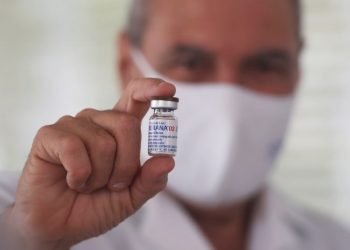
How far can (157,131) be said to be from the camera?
0.49m

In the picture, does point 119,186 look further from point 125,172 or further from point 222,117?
point 222,117

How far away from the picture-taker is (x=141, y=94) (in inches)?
20.0

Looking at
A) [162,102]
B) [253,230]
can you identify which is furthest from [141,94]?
[253,230]

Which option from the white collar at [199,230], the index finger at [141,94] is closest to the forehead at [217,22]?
the white collar at [199,230]

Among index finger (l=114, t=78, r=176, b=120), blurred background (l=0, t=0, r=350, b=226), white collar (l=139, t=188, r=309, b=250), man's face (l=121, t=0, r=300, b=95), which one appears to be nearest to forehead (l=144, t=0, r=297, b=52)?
man's face (l=121, t=0, r=300, b=95)

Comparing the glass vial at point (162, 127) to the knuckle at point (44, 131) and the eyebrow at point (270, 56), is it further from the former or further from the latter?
the eyebrow at point (270, 56)

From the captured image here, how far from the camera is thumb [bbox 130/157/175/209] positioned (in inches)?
19.7

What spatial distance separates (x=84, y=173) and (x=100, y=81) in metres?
0.68

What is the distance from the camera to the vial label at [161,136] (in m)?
0.49

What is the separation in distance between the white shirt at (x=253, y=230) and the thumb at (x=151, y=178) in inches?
5.6

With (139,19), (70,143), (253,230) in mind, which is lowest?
(253,230)

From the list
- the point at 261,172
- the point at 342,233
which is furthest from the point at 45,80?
the point at 342,233

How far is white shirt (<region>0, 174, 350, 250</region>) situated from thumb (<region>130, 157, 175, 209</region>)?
0.14m

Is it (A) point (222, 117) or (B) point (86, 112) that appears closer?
(B) point (86, 112)
